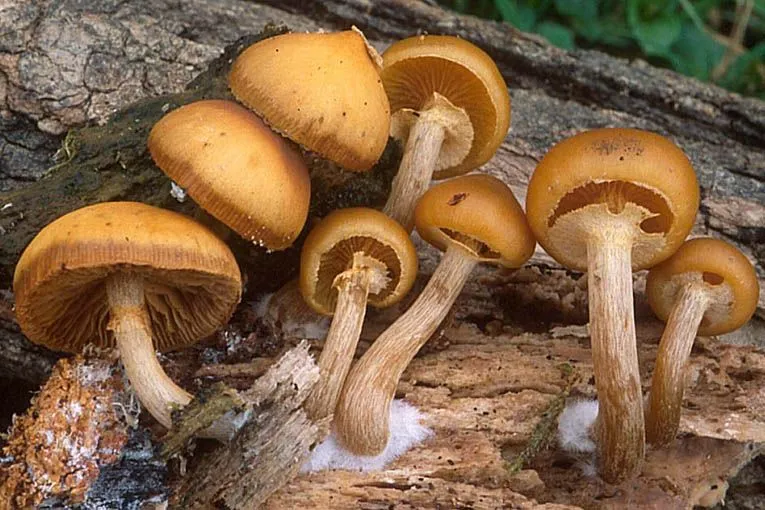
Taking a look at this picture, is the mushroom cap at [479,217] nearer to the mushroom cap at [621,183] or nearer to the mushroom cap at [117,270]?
the mushroom cap at [621,183]

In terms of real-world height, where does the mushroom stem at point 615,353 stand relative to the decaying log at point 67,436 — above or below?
above

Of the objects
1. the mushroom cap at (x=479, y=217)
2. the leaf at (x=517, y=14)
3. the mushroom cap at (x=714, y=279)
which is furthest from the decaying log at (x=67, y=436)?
the leaf at (x=517, y=14)

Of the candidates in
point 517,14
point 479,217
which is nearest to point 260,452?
point 479,217

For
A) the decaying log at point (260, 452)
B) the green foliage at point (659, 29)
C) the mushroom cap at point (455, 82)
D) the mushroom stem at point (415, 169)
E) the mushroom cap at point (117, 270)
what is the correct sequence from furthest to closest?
the green foliage at point (659, 29) < the mushroom stem at point (415, 169) < the mushroom cap at point (455, 82) < the decaying log at point (260, 452) < the mushroom cap at point (117, 270)

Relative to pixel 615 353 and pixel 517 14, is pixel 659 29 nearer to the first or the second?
pixel 517 14

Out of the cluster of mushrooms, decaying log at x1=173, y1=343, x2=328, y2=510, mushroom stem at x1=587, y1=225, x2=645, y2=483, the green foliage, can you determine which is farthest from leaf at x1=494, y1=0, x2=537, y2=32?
decaying log at x1=173, y1=343, x2=328, y2=510

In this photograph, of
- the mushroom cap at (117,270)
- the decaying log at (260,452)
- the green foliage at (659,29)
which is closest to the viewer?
the mushroom cap at (117,270)
